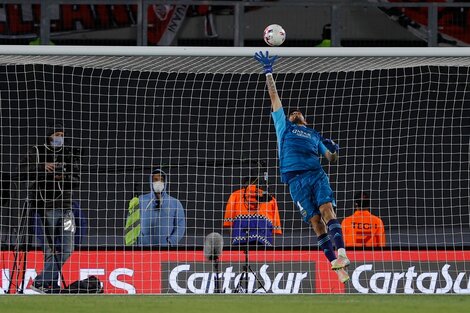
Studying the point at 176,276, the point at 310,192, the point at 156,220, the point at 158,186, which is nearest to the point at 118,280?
the point at 176,276

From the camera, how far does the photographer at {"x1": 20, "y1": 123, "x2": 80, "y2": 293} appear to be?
15185 mm

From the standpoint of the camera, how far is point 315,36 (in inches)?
819

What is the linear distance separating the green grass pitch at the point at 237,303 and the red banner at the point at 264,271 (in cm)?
Result: 300

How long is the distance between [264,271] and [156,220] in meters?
1.54

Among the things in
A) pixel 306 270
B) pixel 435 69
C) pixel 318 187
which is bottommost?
pixel 306 270

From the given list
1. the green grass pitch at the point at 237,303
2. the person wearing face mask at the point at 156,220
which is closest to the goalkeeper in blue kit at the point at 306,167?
the green grass pitch at the point at 237,303

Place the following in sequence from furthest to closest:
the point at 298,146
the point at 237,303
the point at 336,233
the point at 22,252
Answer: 1. the point at 22,252
2. the point at 298,146
3. the point at 336,233
4. the point at 237,303

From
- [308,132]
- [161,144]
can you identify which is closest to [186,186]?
[161,144]

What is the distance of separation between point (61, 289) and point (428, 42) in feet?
27.3

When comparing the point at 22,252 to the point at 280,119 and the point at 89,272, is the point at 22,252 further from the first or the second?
the point at 280,119

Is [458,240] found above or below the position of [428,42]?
below

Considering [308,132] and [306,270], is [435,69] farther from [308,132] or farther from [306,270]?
[308,132]

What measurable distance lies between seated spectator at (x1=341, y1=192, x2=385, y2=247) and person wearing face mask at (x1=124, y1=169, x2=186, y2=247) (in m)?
2.40

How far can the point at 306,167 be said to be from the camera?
13.7 m
